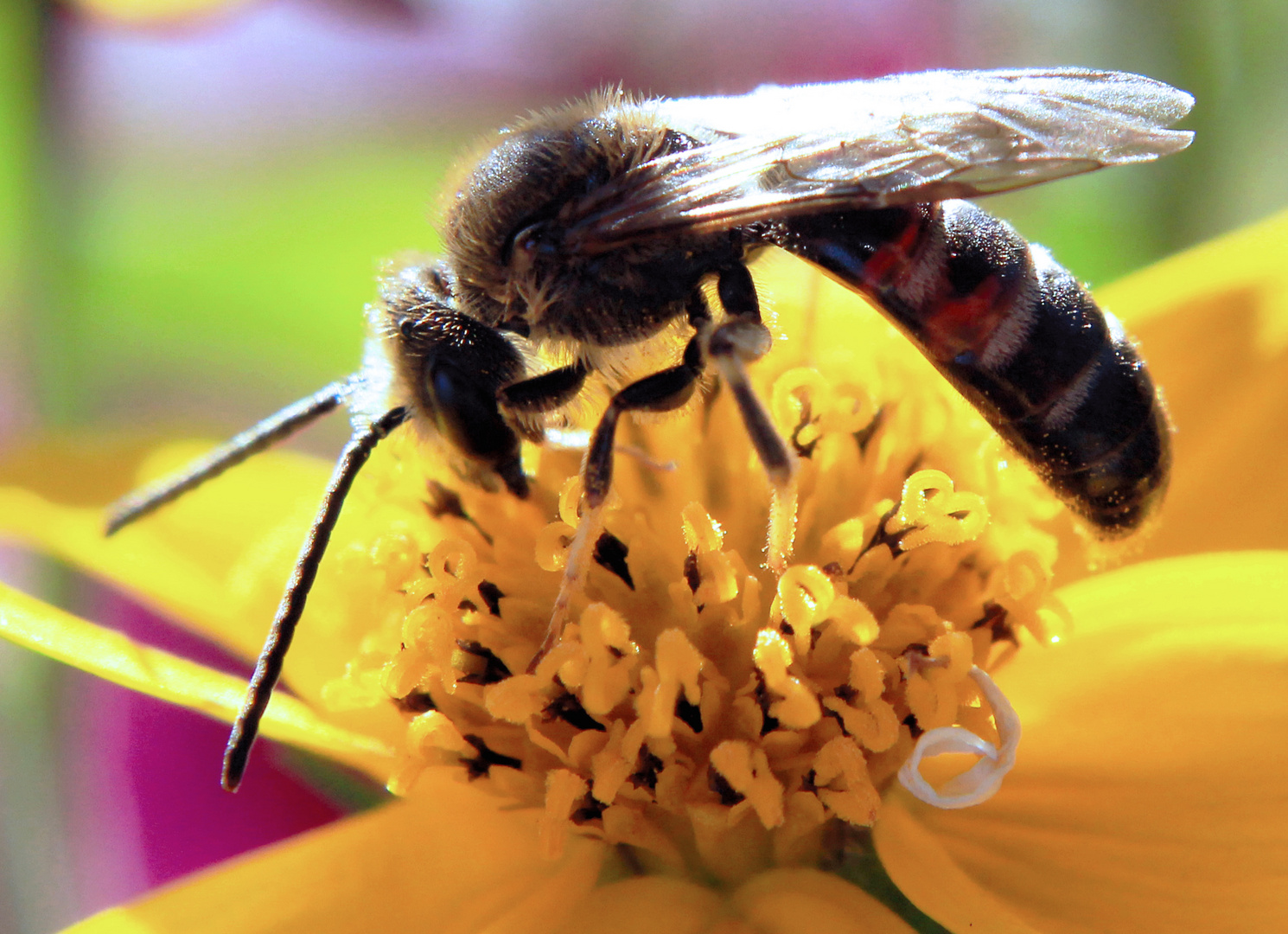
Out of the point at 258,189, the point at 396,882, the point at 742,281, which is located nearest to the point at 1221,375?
the point at 742,281

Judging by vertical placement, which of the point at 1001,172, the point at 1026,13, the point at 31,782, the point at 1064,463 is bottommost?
the point at 31,782

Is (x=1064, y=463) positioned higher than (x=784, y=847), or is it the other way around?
(x=1064, y=463)

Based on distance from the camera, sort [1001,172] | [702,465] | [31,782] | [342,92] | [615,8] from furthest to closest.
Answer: [342,92] < [615,8] < [31,782] < [702,465] < [1001,172]

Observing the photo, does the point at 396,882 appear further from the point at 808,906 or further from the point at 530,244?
the point at 530,244

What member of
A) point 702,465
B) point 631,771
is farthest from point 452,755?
point 702,465

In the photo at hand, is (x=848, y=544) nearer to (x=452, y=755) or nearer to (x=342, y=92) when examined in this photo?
(x=452, y=755)

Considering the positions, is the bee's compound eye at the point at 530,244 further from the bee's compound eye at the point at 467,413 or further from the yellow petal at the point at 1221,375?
the yellow petal at the point at 1221,375

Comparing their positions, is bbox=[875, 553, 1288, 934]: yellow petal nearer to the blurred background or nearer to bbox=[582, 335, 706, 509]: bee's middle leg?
bbox=[582, 335, 706, 509]: bee's middle leg
